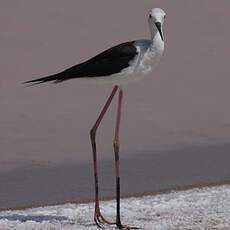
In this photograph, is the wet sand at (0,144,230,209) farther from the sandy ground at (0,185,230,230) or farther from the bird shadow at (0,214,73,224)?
the bird shadow at (0,214,73,224)

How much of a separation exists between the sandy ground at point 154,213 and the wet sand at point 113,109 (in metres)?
0.96

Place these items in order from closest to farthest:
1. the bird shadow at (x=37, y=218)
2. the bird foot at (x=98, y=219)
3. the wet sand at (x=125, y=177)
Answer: the bird foot at (x=98, y=219) < the bird shadow at (x=37, y=218) < the wet sand at (x=125, y=177)

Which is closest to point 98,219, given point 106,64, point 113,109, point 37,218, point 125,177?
point 37,218

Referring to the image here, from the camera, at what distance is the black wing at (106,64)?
326 inches

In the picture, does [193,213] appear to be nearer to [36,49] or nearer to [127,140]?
[127,140]

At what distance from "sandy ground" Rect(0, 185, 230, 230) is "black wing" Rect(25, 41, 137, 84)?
124 centimetres

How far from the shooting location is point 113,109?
554 inches

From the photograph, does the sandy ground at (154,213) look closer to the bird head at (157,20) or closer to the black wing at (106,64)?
the black wing at (106,64)

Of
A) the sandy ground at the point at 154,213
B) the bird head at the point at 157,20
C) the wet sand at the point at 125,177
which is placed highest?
the bird head at the point at 157,20

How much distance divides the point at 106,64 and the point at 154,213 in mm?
1506

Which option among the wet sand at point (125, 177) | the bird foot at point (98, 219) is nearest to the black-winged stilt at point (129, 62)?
the bird foot at point (98, 219)

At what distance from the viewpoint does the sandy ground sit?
840 centimetres

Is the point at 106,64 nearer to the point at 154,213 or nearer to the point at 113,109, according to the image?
the point at 154,213

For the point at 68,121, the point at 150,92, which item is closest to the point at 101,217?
the point at 68,121
